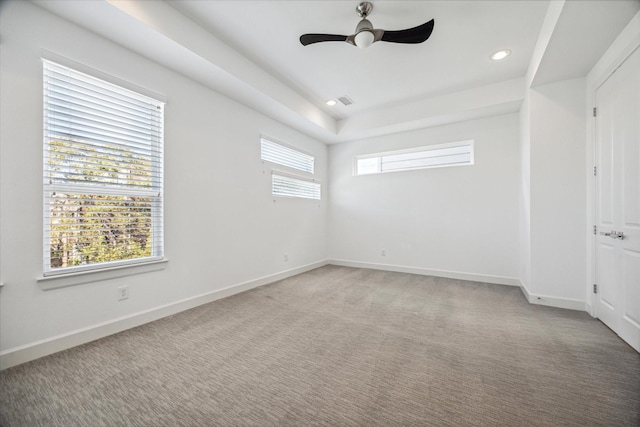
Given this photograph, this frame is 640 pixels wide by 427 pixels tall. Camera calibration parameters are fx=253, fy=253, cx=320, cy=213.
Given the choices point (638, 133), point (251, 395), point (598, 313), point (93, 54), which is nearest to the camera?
point (251, 395)

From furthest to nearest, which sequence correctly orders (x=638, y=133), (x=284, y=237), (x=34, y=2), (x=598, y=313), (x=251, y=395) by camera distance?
(x=284, y=237) → (x=598, y=313) → (x=638, y=133) → (x=34, y=2) → (x=251, y=395)

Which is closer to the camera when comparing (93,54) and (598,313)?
(93,54)

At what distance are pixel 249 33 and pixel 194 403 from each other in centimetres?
319

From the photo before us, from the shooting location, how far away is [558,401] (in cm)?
145

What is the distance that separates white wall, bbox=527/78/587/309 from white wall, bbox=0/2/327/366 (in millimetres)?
3457

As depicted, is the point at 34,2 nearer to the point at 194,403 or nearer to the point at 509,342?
the point at 194,403

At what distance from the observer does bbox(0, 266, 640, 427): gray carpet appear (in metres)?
1.37

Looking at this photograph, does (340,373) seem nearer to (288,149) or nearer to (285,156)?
(285,156)

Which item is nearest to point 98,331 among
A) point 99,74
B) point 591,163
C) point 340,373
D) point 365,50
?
point 340,373

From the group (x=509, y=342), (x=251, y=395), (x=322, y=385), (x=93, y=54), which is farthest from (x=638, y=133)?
(x=93, y=54)

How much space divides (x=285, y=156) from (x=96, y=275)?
3.05 meters

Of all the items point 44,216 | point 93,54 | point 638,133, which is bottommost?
point 44,216

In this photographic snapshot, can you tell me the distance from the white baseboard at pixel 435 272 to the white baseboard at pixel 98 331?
255 centimetres

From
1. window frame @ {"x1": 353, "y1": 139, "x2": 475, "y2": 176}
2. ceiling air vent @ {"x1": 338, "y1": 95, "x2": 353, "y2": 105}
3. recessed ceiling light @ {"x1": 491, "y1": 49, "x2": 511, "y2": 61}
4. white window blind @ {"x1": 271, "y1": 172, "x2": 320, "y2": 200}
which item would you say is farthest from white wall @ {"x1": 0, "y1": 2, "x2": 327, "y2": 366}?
recessed ceiling light @ {"x1": 491, "y1": 49, "x2": 511, "y2": 61}
